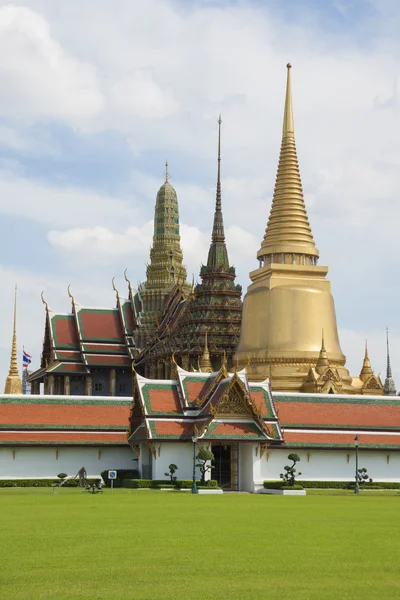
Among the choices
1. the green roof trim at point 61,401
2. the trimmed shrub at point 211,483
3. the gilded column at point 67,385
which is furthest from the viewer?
the gilded column at point 67,385

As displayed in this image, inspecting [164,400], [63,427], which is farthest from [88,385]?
[164,400]

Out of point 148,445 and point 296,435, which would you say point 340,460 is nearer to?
point 296,435

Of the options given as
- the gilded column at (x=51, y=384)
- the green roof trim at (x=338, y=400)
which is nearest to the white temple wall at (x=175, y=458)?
the green roof trim at (x=338, y=400)

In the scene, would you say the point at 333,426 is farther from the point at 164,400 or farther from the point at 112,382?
the point at 112,382

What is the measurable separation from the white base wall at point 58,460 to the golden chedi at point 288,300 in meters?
15.6

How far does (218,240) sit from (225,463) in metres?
34.9

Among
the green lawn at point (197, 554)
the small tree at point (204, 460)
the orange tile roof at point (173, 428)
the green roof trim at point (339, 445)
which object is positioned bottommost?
the green lawn at point (197, 554)

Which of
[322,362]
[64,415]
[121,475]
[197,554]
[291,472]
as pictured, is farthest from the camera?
[322,362]

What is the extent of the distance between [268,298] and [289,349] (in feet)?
11.5

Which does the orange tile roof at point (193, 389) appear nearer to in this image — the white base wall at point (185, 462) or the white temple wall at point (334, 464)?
the white base wall at point (185, 462)

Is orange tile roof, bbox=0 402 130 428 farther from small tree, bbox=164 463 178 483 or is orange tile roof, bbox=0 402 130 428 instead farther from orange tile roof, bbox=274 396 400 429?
orange tile roof, bbox=274 396 400 429

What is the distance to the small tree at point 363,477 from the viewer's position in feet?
135

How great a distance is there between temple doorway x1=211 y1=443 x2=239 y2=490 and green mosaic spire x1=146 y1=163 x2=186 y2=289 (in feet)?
150

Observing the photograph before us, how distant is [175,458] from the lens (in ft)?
132
